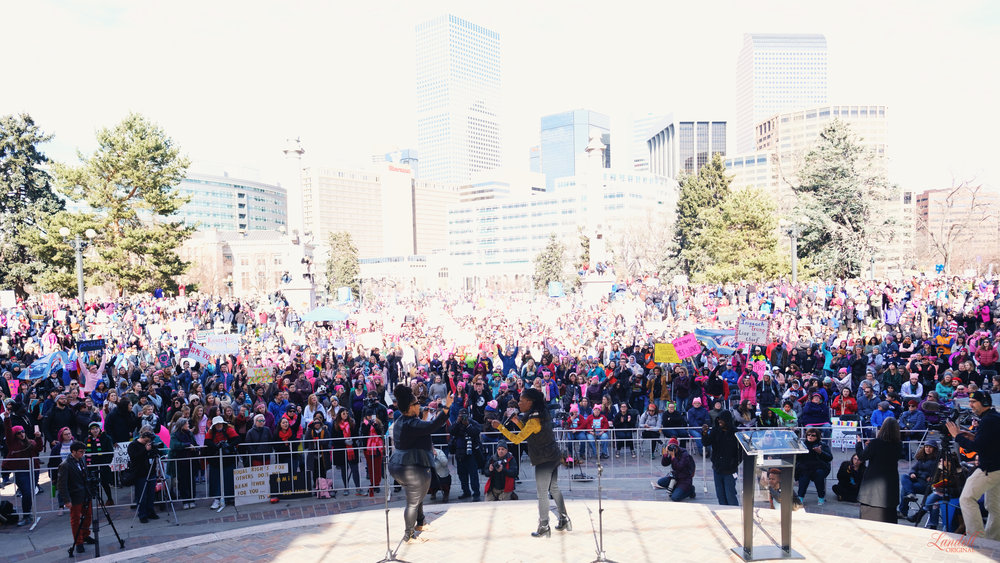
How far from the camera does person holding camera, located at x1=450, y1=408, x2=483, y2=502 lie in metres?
10.6

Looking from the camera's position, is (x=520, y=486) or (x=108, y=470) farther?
(x=520, y=486)

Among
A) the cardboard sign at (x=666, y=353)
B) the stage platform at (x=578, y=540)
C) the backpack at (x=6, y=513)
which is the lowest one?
the backpack at (x=6, y=513)

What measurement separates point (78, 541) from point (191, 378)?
28.5 ft

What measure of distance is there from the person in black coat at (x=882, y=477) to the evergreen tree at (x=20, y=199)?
43.1m

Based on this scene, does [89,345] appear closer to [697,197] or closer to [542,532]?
[542,532]

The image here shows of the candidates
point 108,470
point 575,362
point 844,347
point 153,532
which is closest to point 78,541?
point 153,532

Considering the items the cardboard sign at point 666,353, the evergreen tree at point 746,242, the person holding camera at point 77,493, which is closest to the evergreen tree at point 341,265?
the evergreen tree at point 746,242

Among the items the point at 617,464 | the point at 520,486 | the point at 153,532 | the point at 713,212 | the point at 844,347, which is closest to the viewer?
the point at 153,532

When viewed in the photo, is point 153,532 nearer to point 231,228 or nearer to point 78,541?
point 78,541

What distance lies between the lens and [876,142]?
140875mm

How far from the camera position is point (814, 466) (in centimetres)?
976

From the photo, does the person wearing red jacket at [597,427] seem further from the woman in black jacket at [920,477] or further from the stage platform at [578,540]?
the woman in black jacket at [920,477]

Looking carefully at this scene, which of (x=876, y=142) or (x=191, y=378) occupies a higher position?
(x=876, y=142)

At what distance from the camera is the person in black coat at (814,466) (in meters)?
9.73
